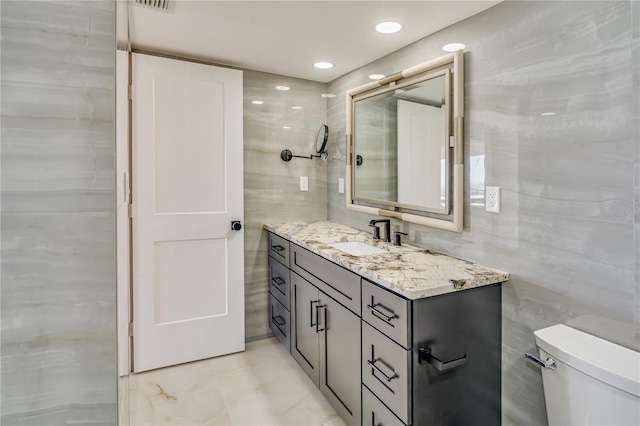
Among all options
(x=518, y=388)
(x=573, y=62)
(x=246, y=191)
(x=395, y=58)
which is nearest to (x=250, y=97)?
(x=246, y=191)

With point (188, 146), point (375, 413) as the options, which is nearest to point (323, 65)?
point (188, 146)

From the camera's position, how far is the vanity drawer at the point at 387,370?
1.40m

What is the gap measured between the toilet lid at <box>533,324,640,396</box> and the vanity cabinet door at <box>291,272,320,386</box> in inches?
45.6

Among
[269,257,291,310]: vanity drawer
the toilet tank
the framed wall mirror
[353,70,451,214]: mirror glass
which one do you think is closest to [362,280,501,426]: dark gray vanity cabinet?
the toilet tank

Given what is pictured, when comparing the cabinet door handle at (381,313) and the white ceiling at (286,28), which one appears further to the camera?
the white ceiling at (286,28)

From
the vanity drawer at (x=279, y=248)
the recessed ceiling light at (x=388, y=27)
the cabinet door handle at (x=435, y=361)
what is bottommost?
the cabinet door handle at (x=435, y=361)

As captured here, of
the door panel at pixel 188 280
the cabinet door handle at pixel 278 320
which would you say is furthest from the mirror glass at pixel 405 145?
the door panel at pixel 188 280

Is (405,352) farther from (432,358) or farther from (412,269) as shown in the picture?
(412,269)

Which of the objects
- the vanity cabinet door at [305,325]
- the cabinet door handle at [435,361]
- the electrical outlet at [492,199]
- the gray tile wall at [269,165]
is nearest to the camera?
the cabinet door handle at [435,361]

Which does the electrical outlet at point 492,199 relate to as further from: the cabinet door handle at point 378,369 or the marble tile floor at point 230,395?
the marble tile floor at point 230,395

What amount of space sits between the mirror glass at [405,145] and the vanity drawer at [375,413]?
3.29 ft

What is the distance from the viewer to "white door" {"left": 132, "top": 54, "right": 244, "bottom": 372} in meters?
2.38

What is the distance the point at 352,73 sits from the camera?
277cm

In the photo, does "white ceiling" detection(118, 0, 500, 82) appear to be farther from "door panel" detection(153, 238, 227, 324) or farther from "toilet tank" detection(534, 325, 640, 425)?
"toilet tank" detection(534, 325, 640, 425)
